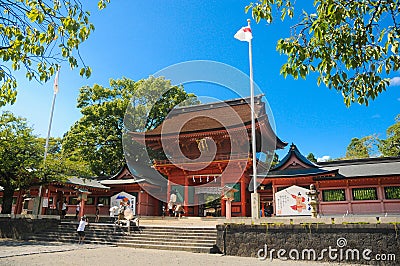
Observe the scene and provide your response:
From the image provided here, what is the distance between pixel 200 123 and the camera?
78.7 ft

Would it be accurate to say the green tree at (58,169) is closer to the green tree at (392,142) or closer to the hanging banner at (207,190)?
the hanging banner at (207,190)

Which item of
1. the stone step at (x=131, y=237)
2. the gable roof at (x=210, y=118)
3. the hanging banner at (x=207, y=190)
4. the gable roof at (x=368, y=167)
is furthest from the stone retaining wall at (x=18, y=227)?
the gable roof at (x=368, y=167)

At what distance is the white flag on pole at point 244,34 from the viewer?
49.8 ft

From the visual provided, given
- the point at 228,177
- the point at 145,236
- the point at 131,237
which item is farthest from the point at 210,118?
the point at 131,237

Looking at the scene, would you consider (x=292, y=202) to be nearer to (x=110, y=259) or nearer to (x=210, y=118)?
(x=210, y=118)

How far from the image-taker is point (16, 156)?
51.8 ft

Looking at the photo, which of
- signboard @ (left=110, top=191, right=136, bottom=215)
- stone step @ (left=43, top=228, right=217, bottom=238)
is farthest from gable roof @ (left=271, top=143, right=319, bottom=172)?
signboard @ (left=110, top=191, right=136, bottom=215)

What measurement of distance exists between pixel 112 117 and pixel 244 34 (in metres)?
20.4

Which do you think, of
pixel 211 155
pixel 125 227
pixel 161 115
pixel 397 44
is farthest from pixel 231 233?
pixel 161 115

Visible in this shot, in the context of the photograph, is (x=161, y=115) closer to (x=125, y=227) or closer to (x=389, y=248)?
(x=125, y=227)

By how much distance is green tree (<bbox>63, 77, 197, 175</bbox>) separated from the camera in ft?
97.6

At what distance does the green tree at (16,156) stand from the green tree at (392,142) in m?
40.6

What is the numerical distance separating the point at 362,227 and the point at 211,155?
13.3 m

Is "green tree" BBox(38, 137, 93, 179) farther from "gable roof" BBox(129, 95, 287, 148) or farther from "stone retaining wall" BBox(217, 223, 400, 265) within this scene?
"stone retaining wall" BBox(217, 223, 400, 265)
